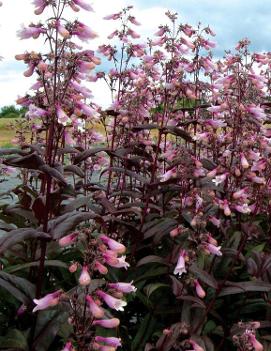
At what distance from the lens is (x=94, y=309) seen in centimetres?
273

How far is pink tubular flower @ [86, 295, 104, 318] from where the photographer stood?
2.71 meters

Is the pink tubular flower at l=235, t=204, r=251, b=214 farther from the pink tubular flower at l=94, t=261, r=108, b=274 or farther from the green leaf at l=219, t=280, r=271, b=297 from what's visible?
the pink tubular flower at l=94, t=261, r=108, b=274

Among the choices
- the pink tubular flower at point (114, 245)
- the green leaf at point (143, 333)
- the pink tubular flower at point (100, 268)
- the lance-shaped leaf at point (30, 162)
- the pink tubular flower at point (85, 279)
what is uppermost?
the lance-shaped leaf at point (30, 162)

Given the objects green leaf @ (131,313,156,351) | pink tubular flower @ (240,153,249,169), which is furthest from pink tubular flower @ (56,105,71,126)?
green leaf @ (131,313,156,351)

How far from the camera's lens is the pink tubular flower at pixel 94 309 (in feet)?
8.90

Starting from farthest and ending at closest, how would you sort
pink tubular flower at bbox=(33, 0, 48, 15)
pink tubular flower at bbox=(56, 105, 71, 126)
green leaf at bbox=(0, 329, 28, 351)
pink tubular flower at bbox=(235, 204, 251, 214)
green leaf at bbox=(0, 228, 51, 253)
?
pink tubular flower at bbox=(235, 204, 251, 214), pink tubular flower at bbox=(33, 0, 48, 15), pink tubular flower at bbox=(56, 105, 71, 126), green leaf at bbox=(0, 329, 28, 351), green leaf at bbox=(0, 228, 51, 253)

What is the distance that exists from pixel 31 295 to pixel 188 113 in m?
3.73

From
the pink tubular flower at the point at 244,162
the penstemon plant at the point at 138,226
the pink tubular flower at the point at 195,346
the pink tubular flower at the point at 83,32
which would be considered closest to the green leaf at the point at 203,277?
the penstemon plant at the point at 138,226

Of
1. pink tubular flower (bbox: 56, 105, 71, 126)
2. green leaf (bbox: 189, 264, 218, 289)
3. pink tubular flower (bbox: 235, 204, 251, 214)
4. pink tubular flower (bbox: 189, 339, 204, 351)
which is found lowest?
pink tubular flower (bbox: 189, 339, 204, 351)

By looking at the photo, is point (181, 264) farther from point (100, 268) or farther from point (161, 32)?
point (161, 32)

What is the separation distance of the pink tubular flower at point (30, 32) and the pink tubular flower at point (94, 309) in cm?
178

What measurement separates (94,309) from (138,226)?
2084 mm

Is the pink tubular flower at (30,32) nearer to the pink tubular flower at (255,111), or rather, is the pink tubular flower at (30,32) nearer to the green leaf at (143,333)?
the pink tubular flower at (255,111)

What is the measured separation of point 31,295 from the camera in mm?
3492
